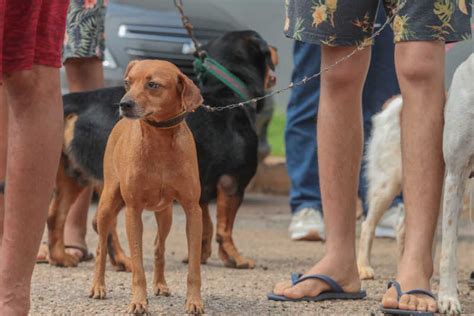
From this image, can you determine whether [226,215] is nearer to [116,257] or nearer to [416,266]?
[116,257]

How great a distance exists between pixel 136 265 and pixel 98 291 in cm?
46

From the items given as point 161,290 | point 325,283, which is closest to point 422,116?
point 325,283

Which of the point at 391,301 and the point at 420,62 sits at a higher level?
the point at 420,62

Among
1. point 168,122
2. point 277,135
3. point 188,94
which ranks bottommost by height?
point 168,122

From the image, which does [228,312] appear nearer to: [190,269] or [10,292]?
[190,269]

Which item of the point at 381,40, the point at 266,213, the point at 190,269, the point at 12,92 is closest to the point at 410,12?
the point at 190,269

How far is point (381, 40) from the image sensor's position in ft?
23.9

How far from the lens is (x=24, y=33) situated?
3391 mm

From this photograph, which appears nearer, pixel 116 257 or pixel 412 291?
pixel 412 291

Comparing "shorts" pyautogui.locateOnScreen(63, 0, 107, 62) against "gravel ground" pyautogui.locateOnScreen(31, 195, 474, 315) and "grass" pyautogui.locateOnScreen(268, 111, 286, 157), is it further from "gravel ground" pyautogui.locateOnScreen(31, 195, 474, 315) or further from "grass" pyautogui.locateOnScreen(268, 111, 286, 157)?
"grass" pyautogui.locateOnScreen(268, 111, 286, 157)

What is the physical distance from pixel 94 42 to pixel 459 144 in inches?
93.3

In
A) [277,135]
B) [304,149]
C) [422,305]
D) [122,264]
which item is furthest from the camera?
[277,135]

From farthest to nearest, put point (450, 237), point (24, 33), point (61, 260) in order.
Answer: point (61, 260) → point (450, 237) → point (24, 33)

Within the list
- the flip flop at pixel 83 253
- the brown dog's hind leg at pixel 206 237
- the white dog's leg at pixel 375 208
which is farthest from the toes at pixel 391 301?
the flip flop at pixel 83 253
